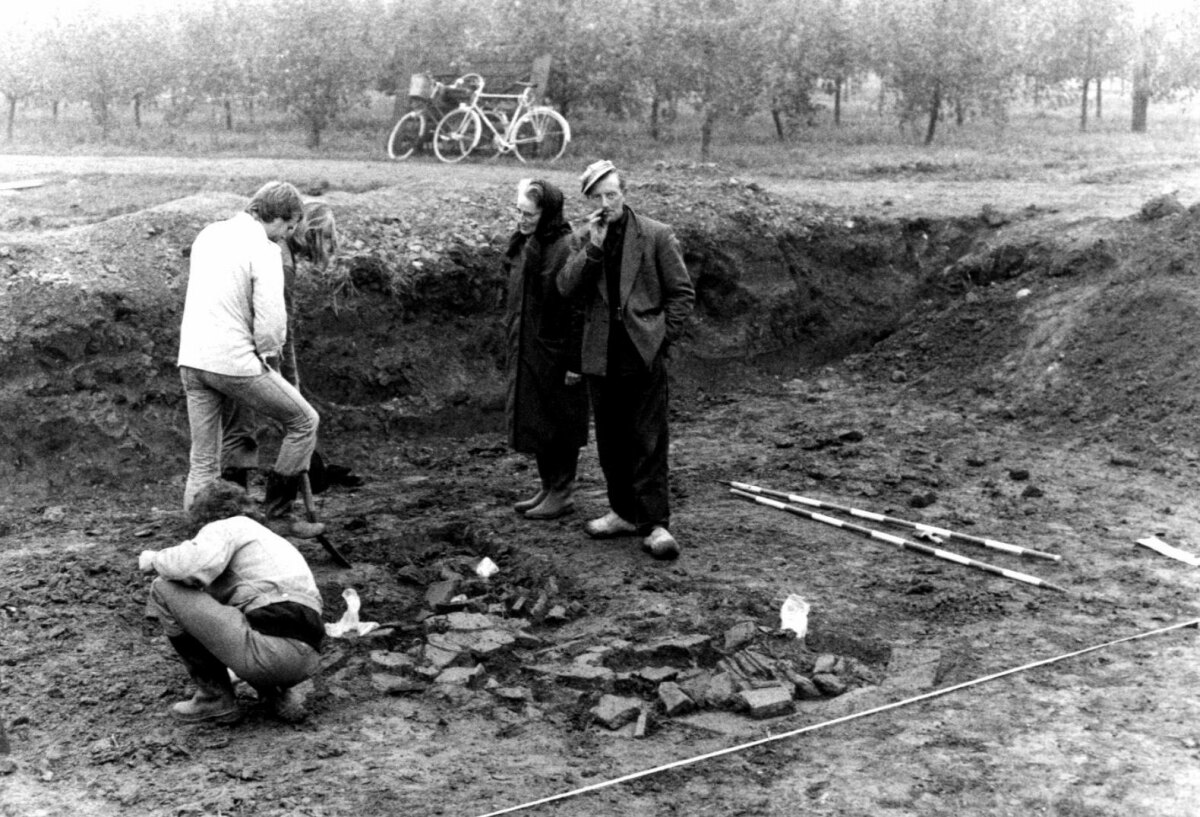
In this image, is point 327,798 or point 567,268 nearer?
point 327,798

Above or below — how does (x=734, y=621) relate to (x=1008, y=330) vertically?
below

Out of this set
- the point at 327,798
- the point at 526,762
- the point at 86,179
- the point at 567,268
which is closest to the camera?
the point at 327,798

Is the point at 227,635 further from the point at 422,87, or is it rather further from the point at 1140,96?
the point at 1140,96

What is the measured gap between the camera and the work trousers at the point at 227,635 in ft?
17.4

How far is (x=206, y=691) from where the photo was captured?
5555 mm

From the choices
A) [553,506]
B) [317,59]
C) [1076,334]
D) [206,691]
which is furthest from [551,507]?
[317,59]

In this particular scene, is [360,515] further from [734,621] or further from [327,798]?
[327,798]

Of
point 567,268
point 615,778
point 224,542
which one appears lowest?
point 615,778

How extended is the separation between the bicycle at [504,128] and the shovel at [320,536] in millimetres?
10712

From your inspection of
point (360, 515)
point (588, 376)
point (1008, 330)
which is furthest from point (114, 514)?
point (1008, 330)

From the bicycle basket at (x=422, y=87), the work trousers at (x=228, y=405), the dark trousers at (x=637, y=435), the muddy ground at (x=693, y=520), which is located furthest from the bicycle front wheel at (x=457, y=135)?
the work trousers at (x=228, y=405)

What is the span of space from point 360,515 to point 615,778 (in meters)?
3.72

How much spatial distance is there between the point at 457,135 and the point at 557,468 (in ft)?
34.7

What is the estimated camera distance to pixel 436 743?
5.45 metres
